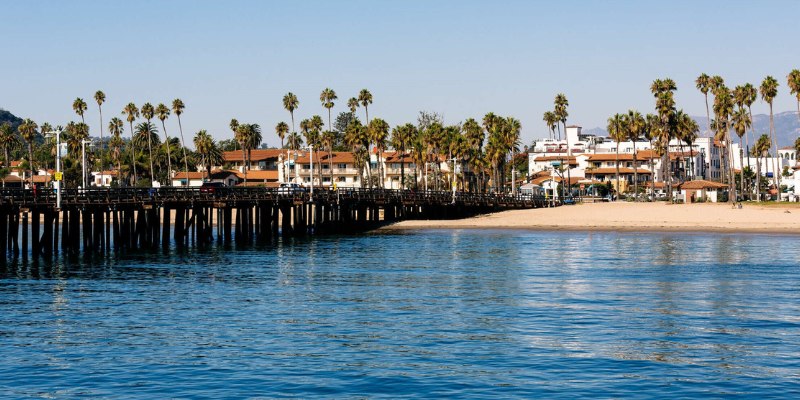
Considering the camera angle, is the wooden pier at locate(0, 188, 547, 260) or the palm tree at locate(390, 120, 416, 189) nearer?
the wooden pier at locate(0, 188, 547, 260)

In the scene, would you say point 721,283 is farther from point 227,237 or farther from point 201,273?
point 227,237

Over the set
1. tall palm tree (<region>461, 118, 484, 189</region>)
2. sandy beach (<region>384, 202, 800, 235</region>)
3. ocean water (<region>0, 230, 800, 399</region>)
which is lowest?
ocean water (<region>0, 230, 800, 399</region>)

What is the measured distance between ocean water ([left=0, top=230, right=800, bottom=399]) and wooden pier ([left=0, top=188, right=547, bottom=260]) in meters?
6.07

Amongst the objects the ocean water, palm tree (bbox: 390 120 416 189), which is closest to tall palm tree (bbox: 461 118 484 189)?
palm tree (bbox: 390 120 416 189)

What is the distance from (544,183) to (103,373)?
140412 millimetres

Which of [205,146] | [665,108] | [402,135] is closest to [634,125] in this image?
[665,108]

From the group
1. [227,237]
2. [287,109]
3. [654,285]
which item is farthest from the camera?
[287,109]

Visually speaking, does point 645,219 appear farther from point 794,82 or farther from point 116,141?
point 116,141

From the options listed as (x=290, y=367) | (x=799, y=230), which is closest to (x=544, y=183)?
(x=799, y=230)

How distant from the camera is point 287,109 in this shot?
152 m

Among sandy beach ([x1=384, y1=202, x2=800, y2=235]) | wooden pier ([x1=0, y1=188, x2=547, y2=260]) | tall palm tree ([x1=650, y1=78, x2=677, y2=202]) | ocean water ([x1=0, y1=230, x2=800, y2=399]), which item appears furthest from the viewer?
tall palm tree ([x1=650, y1=78, x2=677, y2=202])

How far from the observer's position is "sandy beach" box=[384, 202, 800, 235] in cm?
9475

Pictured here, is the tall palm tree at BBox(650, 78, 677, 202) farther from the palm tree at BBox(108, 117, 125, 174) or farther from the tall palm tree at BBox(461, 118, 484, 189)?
the palm tree at BBox(108, 117, 125, 174)

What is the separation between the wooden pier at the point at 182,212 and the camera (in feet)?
219
